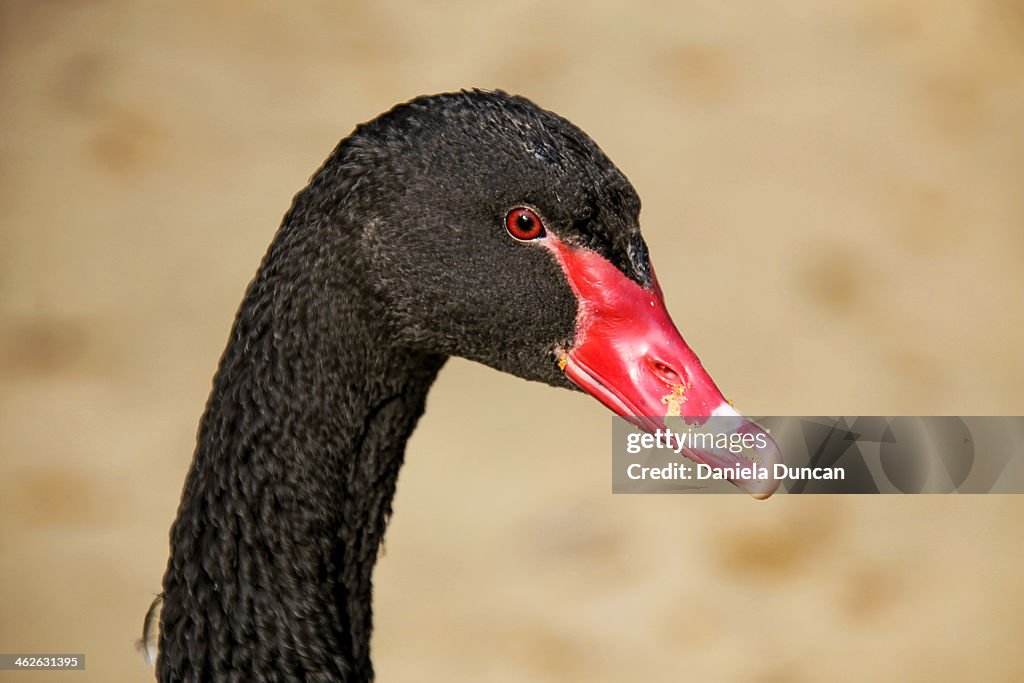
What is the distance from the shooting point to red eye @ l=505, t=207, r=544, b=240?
2387 millimetres

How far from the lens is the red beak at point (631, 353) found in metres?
2.38

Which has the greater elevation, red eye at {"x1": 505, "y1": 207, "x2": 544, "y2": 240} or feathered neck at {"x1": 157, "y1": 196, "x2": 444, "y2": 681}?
red eye at {"x1": 505, "y1": 207, "x2": 544, "y2": 240}

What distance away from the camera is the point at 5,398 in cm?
549

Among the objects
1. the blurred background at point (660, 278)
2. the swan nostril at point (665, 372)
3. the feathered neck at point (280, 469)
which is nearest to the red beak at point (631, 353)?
the swan nostril at point (665, 372)

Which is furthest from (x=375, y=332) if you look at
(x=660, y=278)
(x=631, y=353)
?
(x=660, y=278)

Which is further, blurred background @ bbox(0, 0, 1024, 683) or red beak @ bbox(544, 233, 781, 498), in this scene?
blurred background @ bbox(0, 0, 1024, 683)

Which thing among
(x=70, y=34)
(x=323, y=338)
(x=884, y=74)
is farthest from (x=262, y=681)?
(x=884, y=74)

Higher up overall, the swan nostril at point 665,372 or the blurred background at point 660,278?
the blurred background at point 660,278

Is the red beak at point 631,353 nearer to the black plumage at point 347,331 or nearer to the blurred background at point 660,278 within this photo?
the black plumage at point 347,331

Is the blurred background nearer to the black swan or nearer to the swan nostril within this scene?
the black swan

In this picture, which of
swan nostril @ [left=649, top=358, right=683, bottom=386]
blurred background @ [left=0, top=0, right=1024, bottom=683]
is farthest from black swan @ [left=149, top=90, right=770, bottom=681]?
blurred background @ [left=0, top=0, right=1024, bottom=683]

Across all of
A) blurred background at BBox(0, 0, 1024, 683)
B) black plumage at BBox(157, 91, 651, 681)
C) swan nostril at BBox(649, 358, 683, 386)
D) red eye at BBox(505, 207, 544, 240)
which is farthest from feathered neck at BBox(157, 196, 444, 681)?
blurred background at BBox(0, 0, 1024, 683)

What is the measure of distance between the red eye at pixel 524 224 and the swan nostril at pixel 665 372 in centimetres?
35

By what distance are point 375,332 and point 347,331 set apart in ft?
0.22
